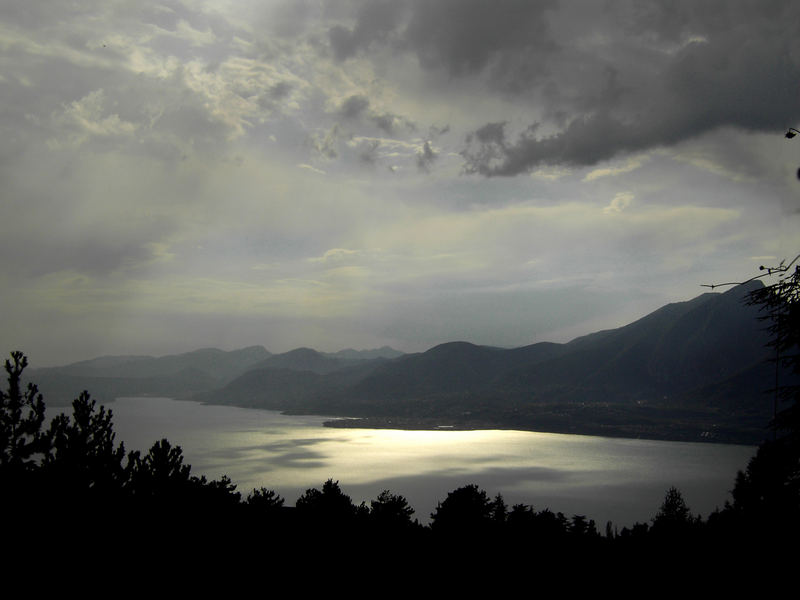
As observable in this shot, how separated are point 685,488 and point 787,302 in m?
190

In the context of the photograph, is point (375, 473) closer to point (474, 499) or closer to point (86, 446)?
point (474, 499)

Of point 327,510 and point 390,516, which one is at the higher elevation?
point 327,510

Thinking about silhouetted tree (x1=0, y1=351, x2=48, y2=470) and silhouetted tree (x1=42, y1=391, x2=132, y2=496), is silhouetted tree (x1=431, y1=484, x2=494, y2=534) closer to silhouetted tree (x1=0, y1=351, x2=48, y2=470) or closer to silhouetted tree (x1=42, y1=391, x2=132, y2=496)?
silhouetted tree (x1=42, y1=391, x2=132, y2=496)

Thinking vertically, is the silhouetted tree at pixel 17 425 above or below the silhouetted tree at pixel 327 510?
above

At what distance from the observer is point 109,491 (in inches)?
1056

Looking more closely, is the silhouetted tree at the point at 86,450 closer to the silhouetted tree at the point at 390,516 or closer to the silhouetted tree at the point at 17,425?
the silhouetted tree at the point at 17,425

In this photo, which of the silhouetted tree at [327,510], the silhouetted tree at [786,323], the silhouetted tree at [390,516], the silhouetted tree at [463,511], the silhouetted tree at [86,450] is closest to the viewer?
the silhouetted tree at [786,323]

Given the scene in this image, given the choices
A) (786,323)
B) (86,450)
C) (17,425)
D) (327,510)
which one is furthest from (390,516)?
(786,323)

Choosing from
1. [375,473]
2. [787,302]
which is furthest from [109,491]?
[375,473]

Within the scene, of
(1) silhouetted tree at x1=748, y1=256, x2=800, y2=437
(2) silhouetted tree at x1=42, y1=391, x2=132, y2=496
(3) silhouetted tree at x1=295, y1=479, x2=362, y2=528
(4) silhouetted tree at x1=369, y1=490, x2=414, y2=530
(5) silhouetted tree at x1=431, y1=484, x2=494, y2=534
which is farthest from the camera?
→ (5) silhouetted tree at x1=431, y1=484, x2=494, y2=534

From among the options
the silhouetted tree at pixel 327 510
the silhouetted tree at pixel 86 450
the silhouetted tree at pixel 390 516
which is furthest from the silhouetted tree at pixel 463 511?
the silhouetted tree at pixel 86 450

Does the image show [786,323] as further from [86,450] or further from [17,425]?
[17,425]

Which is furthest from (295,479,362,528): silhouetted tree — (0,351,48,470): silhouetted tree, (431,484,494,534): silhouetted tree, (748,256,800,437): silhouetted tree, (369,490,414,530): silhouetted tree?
(748,256,800,437): silhouetted tree

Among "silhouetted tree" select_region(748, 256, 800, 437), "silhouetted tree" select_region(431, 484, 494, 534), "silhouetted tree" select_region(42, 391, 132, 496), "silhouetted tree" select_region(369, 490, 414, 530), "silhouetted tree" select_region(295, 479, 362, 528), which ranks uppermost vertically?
"silhouetted tree" select_region(748, 256, 800, 437)
